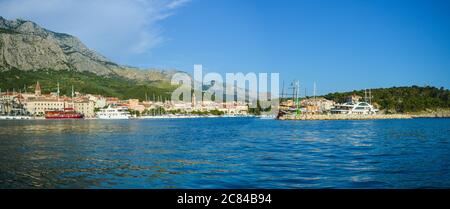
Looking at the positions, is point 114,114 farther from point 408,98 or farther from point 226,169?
point 226,169

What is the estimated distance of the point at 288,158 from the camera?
16.5m

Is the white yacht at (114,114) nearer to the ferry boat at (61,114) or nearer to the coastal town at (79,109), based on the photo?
the coastal town at (79,109)

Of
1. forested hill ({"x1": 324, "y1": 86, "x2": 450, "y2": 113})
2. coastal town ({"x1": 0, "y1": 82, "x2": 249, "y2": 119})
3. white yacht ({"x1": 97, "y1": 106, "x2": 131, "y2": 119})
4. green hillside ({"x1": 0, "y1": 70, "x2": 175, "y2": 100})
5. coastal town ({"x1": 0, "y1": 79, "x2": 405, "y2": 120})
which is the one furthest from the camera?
green hillside ({"x1": 0, "y1": 70, "x2": 175, "y2": 100})

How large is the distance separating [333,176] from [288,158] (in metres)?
4.59

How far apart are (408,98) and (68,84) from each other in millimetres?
122057

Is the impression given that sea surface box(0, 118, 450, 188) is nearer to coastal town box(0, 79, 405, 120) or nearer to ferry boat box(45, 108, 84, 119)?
coastal town box(0, 79, 405, 120)

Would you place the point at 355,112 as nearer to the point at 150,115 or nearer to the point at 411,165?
the point at 150,115

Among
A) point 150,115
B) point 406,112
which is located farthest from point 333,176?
point 150,115

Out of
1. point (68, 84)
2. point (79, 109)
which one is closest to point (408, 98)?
point (79, 109)

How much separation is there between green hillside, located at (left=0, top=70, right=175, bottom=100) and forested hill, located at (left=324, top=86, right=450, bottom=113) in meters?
84.3

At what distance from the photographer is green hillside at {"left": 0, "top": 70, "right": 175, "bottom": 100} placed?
150 m

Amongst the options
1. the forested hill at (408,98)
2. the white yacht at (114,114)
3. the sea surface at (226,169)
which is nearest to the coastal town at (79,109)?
the white yacht at (114,114)

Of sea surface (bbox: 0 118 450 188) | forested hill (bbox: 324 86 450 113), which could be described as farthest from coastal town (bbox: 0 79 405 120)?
sea surface (bbox: 0 118 450 188)

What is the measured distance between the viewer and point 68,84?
164500 mm
